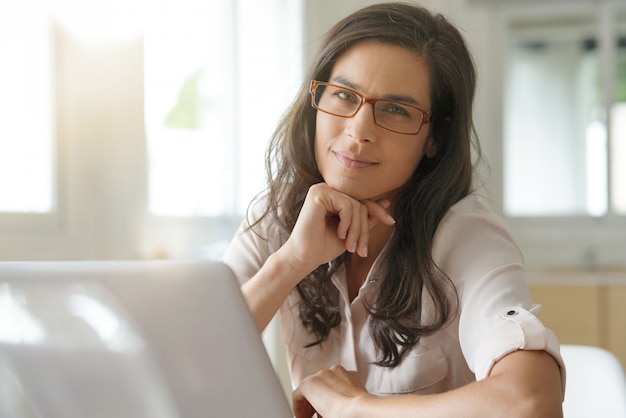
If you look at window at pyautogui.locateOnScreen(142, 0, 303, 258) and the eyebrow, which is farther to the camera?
window at pyautogui.locateOnScreen(142, 0, 303, 258)

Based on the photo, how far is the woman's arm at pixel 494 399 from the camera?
3.18 ft

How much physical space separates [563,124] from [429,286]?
301cm

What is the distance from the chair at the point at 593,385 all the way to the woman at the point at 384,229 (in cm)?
18

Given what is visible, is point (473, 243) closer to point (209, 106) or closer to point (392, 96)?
point (392, 96)

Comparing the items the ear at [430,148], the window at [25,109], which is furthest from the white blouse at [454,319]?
the window at [25,109]

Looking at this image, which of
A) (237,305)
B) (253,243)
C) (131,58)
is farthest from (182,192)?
(237,305)

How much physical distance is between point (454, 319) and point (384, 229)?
250 millimetres

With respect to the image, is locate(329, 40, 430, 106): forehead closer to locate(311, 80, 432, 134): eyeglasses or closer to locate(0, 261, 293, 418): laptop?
locate(311, 80, 432, 134): eyeglasses

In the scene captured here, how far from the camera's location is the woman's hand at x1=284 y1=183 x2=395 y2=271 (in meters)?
1.29

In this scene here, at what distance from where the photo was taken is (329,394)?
1074mm

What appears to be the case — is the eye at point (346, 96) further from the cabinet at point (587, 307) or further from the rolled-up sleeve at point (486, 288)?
the cabinet at point (587, 307)

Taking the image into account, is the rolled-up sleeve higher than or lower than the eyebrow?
lower

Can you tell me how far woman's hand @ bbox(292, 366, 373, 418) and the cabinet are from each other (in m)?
2.60

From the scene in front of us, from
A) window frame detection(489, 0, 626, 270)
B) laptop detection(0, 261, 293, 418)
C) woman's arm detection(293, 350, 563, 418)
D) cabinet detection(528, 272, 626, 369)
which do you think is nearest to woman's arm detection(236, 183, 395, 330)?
woman's arm detection(293, 350, 563, 418)
